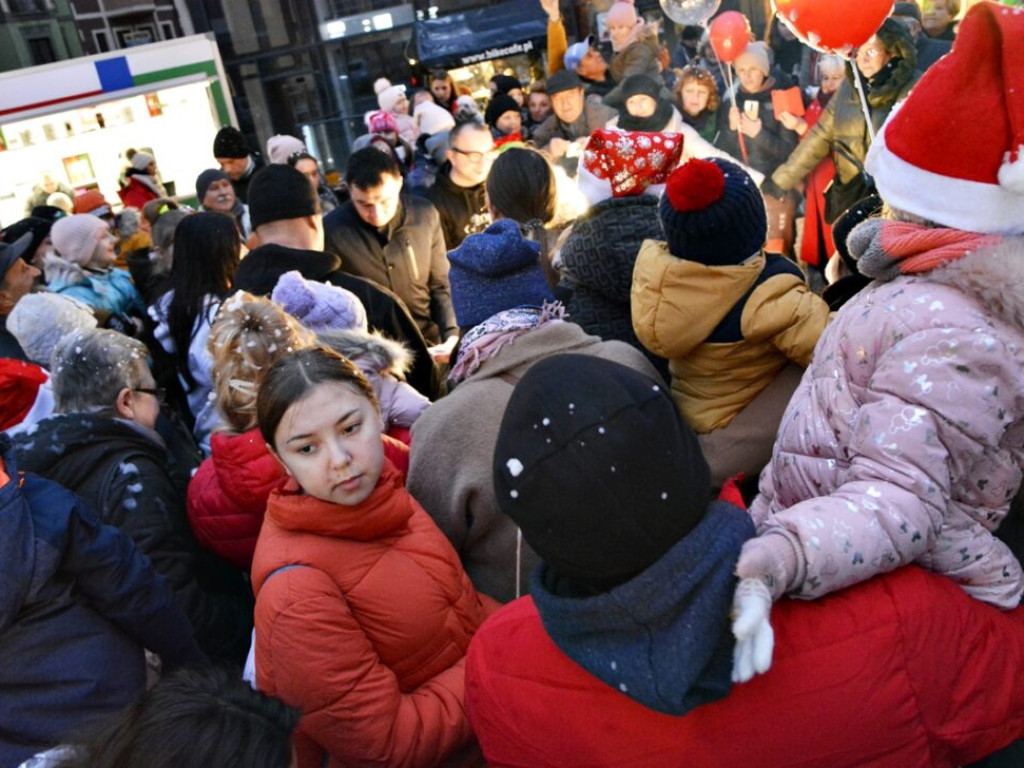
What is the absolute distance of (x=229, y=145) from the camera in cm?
692

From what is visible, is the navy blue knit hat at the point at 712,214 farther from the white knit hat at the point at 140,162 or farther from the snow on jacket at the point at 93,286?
the white knit hat at the point at 140,162

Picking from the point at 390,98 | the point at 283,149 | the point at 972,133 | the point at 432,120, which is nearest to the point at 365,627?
the point at 972,133

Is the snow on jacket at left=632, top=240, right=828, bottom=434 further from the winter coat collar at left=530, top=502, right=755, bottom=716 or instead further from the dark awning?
the dark awning

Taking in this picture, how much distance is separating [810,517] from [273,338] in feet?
5.82

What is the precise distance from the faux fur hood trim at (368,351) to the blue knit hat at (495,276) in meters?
0.37

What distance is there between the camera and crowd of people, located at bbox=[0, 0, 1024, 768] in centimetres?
113

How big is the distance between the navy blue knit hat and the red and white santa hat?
1.46 feet

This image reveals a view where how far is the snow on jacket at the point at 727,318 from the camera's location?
1.91 meters

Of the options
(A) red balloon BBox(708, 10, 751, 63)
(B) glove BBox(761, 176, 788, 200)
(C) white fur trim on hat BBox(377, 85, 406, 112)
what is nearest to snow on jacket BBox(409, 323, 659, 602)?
(B) glove BBox(761, 176, 788, 200)

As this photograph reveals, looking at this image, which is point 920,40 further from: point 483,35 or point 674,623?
point 483,35

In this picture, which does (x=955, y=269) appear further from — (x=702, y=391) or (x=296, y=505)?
(x=296, y=505)

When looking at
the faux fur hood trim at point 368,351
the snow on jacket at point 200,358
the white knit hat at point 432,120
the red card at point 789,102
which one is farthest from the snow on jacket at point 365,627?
the white knit hat at point 432,120

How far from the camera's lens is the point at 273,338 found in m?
2.49

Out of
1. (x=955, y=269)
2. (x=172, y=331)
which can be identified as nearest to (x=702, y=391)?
(x=955, y=269)
